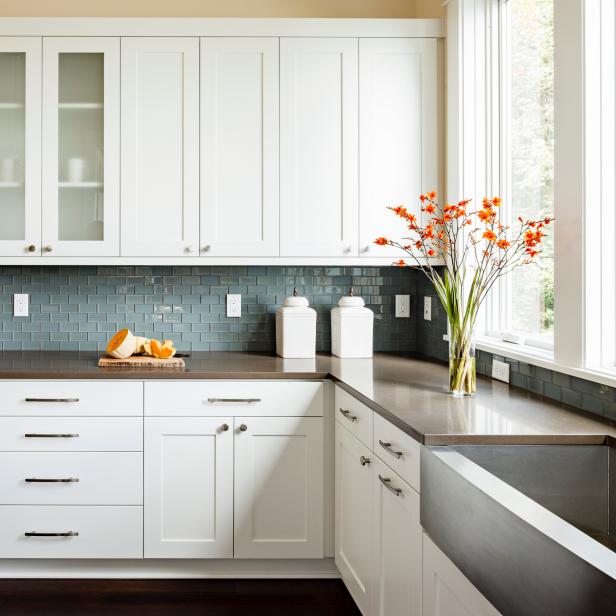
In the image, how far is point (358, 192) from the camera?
2.91 m

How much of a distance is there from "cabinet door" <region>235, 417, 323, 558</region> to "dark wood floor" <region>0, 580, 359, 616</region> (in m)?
0.13

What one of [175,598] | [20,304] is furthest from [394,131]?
[175,598]

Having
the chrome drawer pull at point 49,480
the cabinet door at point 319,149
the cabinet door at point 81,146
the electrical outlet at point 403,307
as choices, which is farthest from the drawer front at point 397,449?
the cabinet door at point 81,146

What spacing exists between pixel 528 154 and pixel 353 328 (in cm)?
109

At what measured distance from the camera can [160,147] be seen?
9.40ft

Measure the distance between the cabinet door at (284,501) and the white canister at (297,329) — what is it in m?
0.49

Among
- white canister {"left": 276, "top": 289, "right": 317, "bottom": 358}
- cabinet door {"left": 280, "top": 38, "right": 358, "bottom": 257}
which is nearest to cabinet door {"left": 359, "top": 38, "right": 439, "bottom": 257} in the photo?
cabinet door {"left": 280, "top": 38, "right": 358, "bottom": 257}

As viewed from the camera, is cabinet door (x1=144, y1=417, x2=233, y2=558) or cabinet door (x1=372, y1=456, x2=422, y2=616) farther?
cabinet door (x1=144, y1=417, x2=233, y2=558)

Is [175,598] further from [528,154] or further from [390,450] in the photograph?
[528,154]

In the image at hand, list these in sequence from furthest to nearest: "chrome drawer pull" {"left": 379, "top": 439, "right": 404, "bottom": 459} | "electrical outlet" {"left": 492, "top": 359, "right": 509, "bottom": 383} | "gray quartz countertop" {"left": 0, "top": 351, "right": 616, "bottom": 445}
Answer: "electrical outlet" {"left": 492, "top": 359, "right": 509, "bottom": 383} → "chrome drawer pull" {"left": 379, "top": 439, "right": 404, "bottom": 459} → "gray quartz countertop" {"left": 0, "top": 351, "right": 616, "bottom": 445}

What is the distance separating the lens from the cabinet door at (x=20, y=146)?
9.38ft

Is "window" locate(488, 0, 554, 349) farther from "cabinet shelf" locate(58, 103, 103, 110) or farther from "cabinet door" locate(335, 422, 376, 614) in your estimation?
"cabinet shelf" locate(58, 103, 103, 110)

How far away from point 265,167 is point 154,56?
68cm

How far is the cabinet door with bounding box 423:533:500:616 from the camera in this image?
1.21 m
